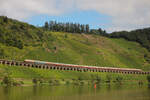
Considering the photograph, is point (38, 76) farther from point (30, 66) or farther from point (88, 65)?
point (88, 65)

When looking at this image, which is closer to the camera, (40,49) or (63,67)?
(63,67)

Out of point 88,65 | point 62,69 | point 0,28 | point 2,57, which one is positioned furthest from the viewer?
point 88,65

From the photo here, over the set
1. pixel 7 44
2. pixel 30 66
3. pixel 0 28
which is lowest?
pixel 30 66

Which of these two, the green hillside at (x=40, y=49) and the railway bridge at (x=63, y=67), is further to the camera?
the green hillside at (x=40, y=49)

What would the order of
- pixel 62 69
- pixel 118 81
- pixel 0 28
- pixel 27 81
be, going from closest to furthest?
1. pixel 27 81
2. pixel 118 81
3. pixel 62 69
4. pixel 0 28

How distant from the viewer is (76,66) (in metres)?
154

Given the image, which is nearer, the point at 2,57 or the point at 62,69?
the point at 2,57

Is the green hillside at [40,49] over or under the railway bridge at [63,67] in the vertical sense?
over

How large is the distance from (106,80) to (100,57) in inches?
2161

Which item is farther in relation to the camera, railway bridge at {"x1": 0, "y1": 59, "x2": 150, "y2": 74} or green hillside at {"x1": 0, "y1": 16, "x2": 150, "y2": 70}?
green hillside at {"x1": 0, "y1": 16, "x2": 150, "y2": 70}

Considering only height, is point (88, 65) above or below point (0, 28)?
below

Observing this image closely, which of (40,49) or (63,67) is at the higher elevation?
(40,49)

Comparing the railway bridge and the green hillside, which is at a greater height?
the green hillside

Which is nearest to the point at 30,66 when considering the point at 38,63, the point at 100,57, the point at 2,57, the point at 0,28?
the point at 38,63
